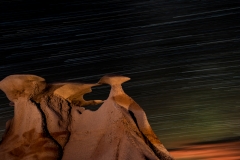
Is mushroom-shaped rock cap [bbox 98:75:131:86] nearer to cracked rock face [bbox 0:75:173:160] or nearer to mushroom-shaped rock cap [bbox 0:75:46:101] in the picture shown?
cracked rock face [bbox 0:75:173:160]

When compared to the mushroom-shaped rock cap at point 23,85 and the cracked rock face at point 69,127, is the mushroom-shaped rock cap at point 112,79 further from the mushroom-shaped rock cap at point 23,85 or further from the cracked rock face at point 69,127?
the mushroom-shaped rock cap at point 23,85

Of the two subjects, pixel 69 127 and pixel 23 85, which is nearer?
pixel 23 85

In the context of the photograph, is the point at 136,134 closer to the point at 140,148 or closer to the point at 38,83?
the point at 140,148

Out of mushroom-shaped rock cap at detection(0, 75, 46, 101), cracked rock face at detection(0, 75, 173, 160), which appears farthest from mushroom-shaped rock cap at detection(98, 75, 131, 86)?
mushroom-shaped rock cap at detection(0, 75, 46, 101)

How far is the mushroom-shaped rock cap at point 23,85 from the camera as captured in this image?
860 cm

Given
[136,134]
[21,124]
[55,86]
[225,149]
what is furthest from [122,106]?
[225,149]

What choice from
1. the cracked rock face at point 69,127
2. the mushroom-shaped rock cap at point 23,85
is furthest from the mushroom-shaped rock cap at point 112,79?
the mushroom-shaped rock cap at point 23,85

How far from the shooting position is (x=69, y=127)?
8945 mm

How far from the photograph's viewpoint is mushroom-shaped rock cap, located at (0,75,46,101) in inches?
339

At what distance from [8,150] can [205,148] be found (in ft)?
25.5

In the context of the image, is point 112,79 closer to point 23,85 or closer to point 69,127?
point 69,127

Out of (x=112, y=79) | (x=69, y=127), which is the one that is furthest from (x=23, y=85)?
(x=112, y=79)

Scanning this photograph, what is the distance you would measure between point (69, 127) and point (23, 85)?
1066 millimetres

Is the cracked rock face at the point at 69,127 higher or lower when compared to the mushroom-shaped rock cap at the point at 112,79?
lower
